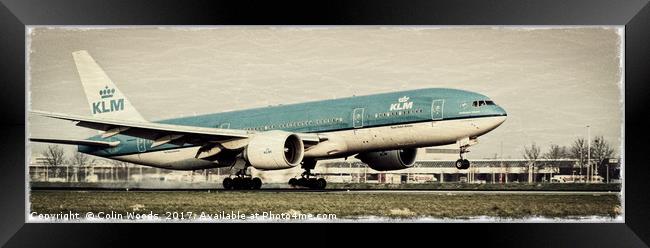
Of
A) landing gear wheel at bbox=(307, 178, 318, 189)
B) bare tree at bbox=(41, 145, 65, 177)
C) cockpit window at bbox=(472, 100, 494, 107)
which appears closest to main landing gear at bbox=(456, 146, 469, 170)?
cockpit window at bbox=(472, 100, 494, 107)

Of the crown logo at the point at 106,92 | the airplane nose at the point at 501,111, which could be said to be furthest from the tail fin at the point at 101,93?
the airplane nose at the point at 501,111

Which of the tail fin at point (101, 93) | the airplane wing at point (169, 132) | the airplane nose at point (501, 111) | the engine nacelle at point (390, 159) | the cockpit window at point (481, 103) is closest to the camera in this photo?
the tail fin at point (101, 93)

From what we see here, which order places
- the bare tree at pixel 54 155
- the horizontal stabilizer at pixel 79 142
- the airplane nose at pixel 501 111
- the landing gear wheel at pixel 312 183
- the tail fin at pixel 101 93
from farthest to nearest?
1. the landing gear wheel at pixel 312 183
2. the airplane nose at pixel 501 111
3. the tail fin at pixel 101 93
4. the bare tree at pixel 54 155
5. the horizontal stabilizer at pixel 79 142

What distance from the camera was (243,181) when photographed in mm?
23938

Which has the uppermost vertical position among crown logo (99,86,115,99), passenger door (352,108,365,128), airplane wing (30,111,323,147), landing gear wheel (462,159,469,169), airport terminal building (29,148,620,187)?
crown logo (99,86,115,99)

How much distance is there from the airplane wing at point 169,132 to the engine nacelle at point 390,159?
1.44 m

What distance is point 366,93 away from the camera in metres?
22.6

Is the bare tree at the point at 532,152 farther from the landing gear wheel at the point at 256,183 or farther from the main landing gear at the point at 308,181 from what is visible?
the landing gear wheel at the point at 256,183

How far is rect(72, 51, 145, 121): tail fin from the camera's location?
19984 millimetres

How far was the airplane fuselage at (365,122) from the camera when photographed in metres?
22.4

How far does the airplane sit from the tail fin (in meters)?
0.04

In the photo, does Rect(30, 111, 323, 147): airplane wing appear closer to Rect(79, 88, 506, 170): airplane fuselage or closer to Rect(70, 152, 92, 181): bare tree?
Rect(79, 88, 506, 170): airplane fuselage
